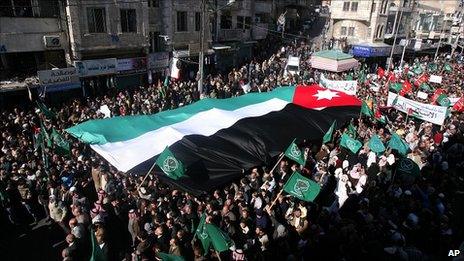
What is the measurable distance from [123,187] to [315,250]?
19.4 ft

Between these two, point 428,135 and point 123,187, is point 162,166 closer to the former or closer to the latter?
point 123,187

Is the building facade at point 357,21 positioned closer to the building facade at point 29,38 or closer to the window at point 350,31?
the window at point 350,31

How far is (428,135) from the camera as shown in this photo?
50.5 feet

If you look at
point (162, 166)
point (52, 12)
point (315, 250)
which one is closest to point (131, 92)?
point (52, 12)

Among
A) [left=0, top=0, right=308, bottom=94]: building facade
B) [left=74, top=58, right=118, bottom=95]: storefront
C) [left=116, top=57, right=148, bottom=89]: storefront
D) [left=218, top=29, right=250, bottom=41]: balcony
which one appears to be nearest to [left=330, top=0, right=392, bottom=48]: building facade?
[left=218, top=29, right=250, bottom=41]: balcony

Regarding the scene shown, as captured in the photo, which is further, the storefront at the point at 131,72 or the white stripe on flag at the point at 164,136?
the storefront at the point at 131,72

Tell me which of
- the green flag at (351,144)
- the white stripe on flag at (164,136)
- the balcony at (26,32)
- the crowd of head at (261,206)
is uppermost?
the balcony at (26,32)

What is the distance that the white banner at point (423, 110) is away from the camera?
1573 cm

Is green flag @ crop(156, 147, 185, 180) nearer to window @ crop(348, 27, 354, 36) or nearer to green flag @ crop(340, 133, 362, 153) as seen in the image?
green flag @ crop(340, 133, 362, 153)

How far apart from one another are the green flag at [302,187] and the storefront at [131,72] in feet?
55.4

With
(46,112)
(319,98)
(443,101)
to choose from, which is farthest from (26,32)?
(443,101)

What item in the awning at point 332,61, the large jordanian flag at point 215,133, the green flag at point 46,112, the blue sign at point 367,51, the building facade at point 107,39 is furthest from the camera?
the blue sign at point 367,51

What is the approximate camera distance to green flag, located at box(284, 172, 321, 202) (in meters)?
9.75

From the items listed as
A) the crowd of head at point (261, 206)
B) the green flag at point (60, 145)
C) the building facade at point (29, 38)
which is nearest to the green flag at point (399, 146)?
the crowd of head at point (261, 206)
